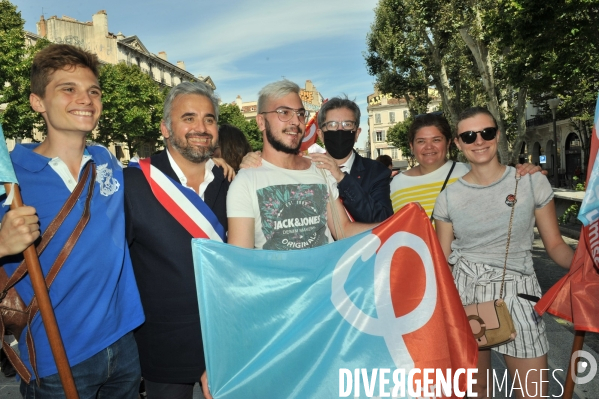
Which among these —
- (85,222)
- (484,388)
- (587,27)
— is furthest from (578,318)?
(587,27)

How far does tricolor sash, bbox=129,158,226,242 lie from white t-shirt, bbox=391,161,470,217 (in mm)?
1683

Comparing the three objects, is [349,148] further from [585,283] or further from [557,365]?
[557,365]

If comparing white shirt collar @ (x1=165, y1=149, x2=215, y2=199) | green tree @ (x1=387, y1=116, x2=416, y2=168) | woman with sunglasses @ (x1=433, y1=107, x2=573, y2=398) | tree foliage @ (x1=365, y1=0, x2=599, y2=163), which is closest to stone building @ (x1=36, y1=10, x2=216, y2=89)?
green tree @ (x1=387, y1=116, x2=416, y2=168)

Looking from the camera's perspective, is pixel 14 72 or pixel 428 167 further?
pixel 14 72

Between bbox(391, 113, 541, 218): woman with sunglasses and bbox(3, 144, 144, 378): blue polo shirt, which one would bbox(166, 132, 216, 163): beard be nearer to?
→ bbox(3, 144, 144, 378): blue polo shirt

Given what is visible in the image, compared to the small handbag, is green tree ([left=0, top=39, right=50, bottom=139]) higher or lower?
higher

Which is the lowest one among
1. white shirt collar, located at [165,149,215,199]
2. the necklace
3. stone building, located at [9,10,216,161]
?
the necklace

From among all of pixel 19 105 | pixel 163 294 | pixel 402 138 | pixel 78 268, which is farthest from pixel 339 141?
pixel 402 138

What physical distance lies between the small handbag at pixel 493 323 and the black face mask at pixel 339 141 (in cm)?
133

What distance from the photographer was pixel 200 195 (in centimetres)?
291

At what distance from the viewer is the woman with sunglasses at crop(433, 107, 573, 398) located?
2.97 meters

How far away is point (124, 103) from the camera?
1532 inches

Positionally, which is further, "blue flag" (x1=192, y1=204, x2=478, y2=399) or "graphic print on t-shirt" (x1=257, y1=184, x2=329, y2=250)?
"graphic print on t-shirt" (x1=257, y1=184, x2=329, y2=250)

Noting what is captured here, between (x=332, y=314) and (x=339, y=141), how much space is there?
1.59 meters
